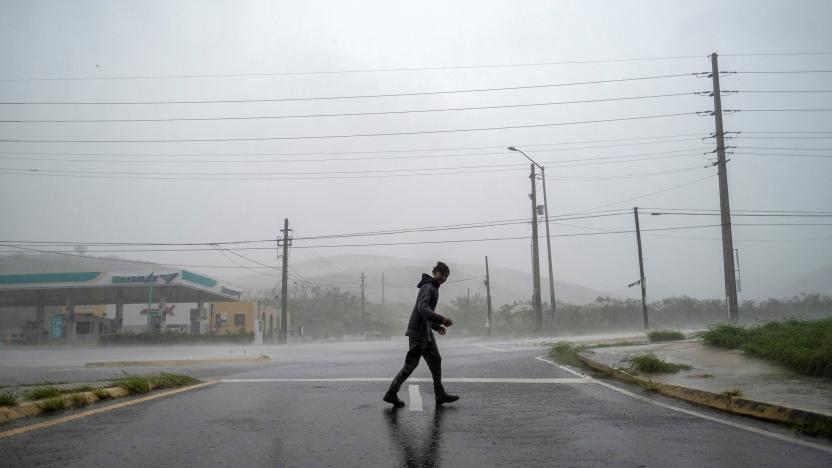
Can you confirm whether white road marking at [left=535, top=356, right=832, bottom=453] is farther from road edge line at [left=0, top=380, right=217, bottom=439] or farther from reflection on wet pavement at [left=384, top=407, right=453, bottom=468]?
road edge line at [left=0, top=380, right=217, bottom=439]

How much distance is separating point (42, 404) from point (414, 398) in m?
4.16

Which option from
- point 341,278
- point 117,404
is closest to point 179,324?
point 117,404

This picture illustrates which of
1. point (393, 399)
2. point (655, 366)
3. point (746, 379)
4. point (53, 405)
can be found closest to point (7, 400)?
point (53, 405)

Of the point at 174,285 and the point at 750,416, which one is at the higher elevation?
the point at 174,285

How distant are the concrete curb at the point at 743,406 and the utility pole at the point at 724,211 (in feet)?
51.4

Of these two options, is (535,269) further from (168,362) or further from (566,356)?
(168,362)

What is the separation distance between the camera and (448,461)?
423 cm

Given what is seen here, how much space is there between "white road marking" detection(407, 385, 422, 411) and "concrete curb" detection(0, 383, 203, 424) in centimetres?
383

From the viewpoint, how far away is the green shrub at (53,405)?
645 centimetres

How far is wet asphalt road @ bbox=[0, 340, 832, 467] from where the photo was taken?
13.9ft

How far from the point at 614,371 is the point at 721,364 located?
5.62 ft

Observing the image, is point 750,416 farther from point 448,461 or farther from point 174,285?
point 174,285

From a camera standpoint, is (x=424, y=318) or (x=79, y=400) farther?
(x=424, y=318)

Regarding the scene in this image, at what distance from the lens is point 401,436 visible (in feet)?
16.8
